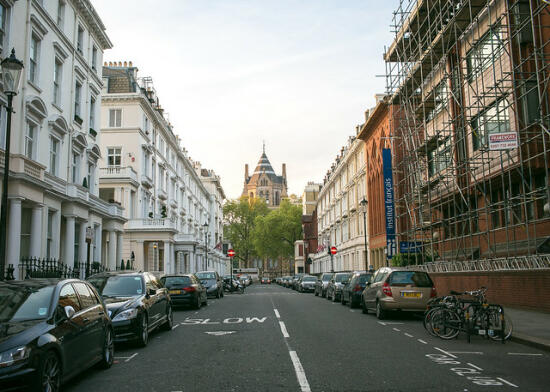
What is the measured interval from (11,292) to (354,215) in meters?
52.6

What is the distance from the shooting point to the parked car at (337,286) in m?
29.1

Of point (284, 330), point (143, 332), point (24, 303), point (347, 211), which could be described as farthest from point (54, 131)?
point (347, 211)

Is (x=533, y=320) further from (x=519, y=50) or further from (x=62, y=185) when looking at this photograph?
(x=62, y=185)

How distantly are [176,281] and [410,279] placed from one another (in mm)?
A: 10392

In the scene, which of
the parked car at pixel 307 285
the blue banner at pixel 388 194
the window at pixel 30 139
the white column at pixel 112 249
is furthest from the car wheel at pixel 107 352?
the parked car at pixel 307 285

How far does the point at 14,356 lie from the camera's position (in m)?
6.00

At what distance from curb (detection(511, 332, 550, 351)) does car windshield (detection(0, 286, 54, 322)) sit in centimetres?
920

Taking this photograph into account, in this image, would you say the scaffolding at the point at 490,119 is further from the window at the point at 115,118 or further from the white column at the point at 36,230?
the window at the point at 115,118

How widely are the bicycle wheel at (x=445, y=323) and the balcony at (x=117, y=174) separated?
33286mm

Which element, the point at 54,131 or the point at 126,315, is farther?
the point at 54,131

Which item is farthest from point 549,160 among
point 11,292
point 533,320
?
point 11,292

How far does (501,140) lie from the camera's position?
1670cm

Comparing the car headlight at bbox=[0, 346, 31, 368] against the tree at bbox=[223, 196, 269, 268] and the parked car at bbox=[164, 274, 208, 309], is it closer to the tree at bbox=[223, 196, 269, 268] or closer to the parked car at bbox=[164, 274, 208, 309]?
→ the parked car at bbox=[164, 274, 208, 309]

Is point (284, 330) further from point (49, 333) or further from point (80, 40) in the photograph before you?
point (80, 40)
